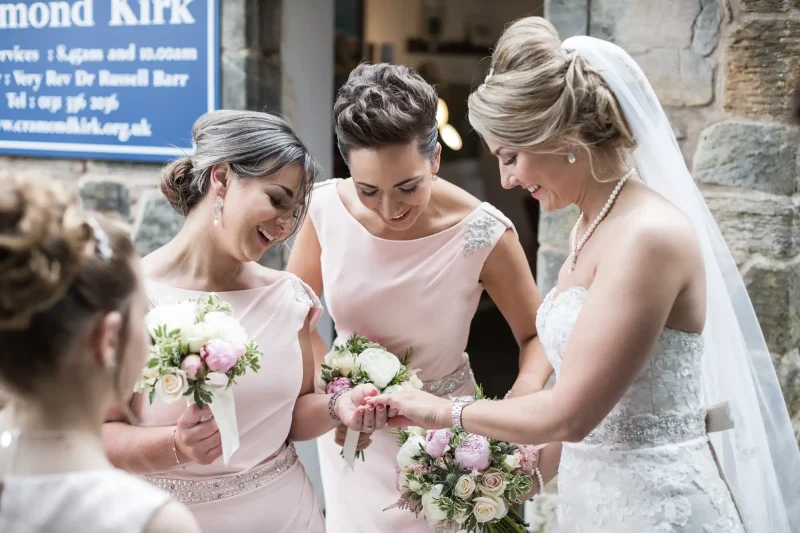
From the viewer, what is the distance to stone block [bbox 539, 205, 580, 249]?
3730mm

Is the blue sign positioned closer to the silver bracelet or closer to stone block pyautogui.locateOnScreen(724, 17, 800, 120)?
the silver bracelet

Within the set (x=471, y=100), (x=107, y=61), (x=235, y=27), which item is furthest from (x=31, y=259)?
(x=107, y=61)

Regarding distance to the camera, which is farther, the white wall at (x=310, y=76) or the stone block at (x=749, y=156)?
the white wall at (x=310, y=76)

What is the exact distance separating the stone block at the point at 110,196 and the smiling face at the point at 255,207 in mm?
2329

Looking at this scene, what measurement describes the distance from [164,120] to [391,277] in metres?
1.94

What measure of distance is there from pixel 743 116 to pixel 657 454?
168 cm

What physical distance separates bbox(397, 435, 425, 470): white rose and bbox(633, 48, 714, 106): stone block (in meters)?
1.77

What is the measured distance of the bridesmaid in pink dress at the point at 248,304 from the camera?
2.54 metres

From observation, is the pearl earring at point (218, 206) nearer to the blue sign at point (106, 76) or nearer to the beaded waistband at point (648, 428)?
the beaded waistband at point (648, 428)

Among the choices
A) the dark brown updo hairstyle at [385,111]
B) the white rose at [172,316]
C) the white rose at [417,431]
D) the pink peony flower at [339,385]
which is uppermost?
the dark brown updo hairstyle at [385,111]

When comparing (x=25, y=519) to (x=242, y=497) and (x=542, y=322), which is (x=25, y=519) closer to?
(x=242, y=497)

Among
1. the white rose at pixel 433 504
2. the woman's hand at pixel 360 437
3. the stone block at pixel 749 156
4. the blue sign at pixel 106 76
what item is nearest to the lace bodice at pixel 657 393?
the white rose at pixel 433 504

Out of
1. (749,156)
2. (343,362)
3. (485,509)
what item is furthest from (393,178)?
(749,156)

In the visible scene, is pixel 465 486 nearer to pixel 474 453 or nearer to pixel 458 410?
pixel 474 453
